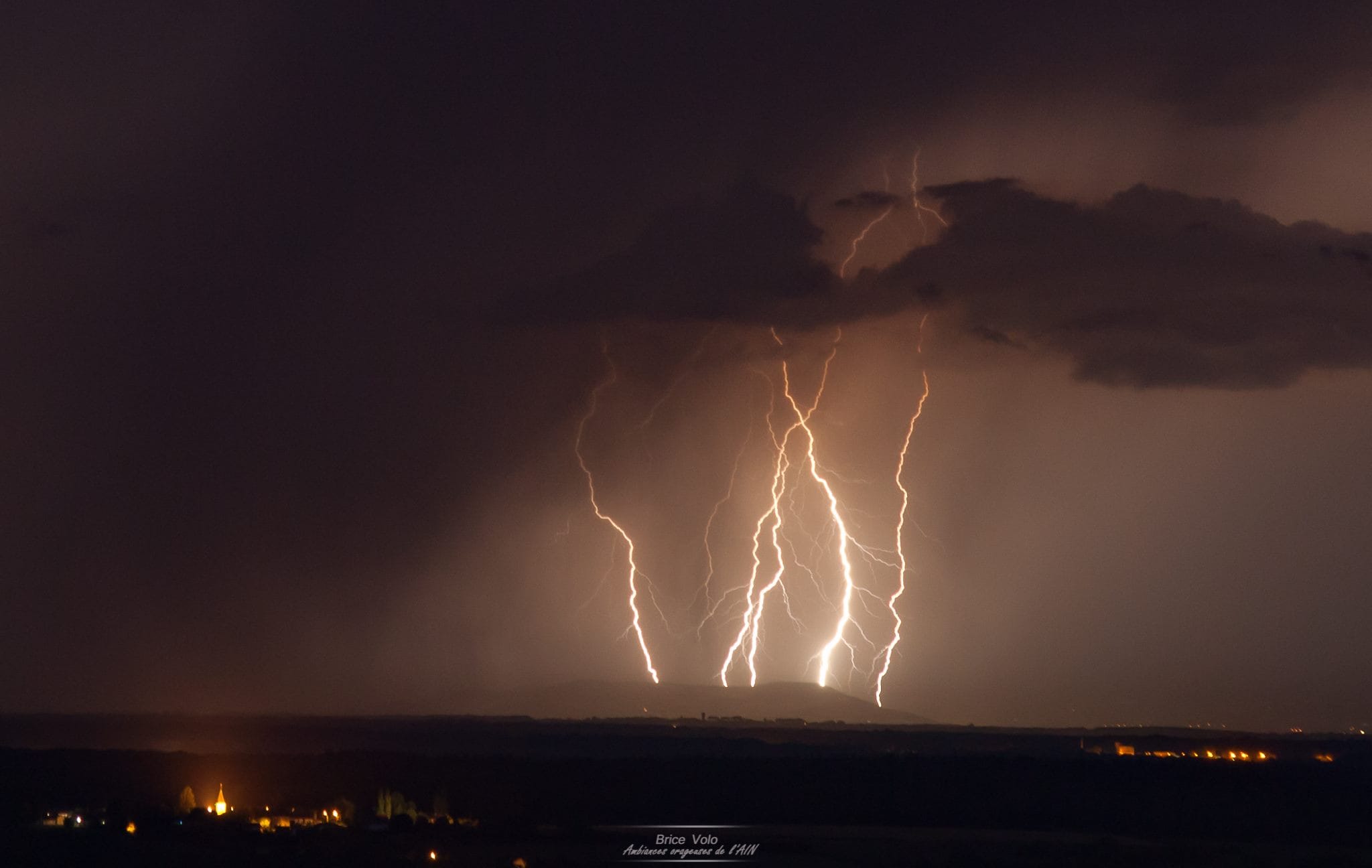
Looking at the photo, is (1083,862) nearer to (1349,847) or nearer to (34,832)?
(1349,847)

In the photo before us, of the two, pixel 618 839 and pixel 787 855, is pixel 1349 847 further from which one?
pixel 618 839

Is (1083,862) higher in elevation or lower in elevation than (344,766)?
lower

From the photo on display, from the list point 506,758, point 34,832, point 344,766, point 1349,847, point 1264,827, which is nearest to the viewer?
point 34,832

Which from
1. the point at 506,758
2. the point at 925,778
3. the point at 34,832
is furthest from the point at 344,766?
the point at 34,832

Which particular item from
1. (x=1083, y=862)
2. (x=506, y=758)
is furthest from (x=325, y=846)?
(x=506, y=758)

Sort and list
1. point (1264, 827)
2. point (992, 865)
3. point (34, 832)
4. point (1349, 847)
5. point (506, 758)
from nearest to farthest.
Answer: point (992, 865), point (34, 832), point (1349, 847), point (1264, 827), point (506, 758)

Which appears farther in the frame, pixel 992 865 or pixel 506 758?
pixel 506 758

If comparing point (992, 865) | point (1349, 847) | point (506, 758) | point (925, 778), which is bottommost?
point (992, 865)
